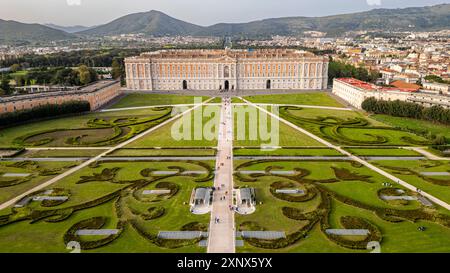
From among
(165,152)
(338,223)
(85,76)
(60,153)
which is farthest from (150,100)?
(338,223)

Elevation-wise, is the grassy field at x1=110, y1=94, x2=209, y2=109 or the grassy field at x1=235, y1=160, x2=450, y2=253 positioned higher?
the grassy field at x1=110, y1=94, x2=209, y2=109

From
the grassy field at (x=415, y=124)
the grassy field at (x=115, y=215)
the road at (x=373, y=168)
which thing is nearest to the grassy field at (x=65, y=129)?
the grassy field at (x=115, y=215)

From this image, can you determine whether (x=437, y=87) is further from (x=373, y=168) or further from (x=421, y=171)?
(x=373, y=168)

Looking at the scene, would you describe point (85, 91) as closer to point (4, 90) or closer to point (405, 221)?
point (4, 90)

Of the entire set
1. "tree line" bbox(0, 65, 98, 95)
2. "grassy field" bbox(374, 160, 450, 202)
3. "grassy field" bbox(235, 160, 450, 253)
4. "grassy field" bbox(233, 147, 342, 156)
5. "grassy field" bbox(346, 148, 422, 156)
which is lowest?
"grassy field" bbox(235, 160, 450, 253)

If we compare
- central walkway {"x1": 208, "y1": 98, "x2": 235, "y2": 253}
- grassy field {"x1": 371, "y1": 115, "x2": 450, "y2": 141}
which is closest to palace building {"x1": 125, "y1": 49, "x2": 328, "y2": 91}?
grassy field {"x1": 371, "y1": 115, "x2": 450, "y2": 141}

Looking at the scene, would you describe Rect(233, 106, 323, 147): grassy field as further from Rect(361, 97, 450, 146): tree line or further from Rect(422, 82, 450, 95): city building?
Rect(422, 82, 450, 95): city building

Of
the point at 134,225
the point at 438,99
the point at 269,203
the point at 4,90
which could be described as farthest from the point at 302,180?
the point at 4,90
